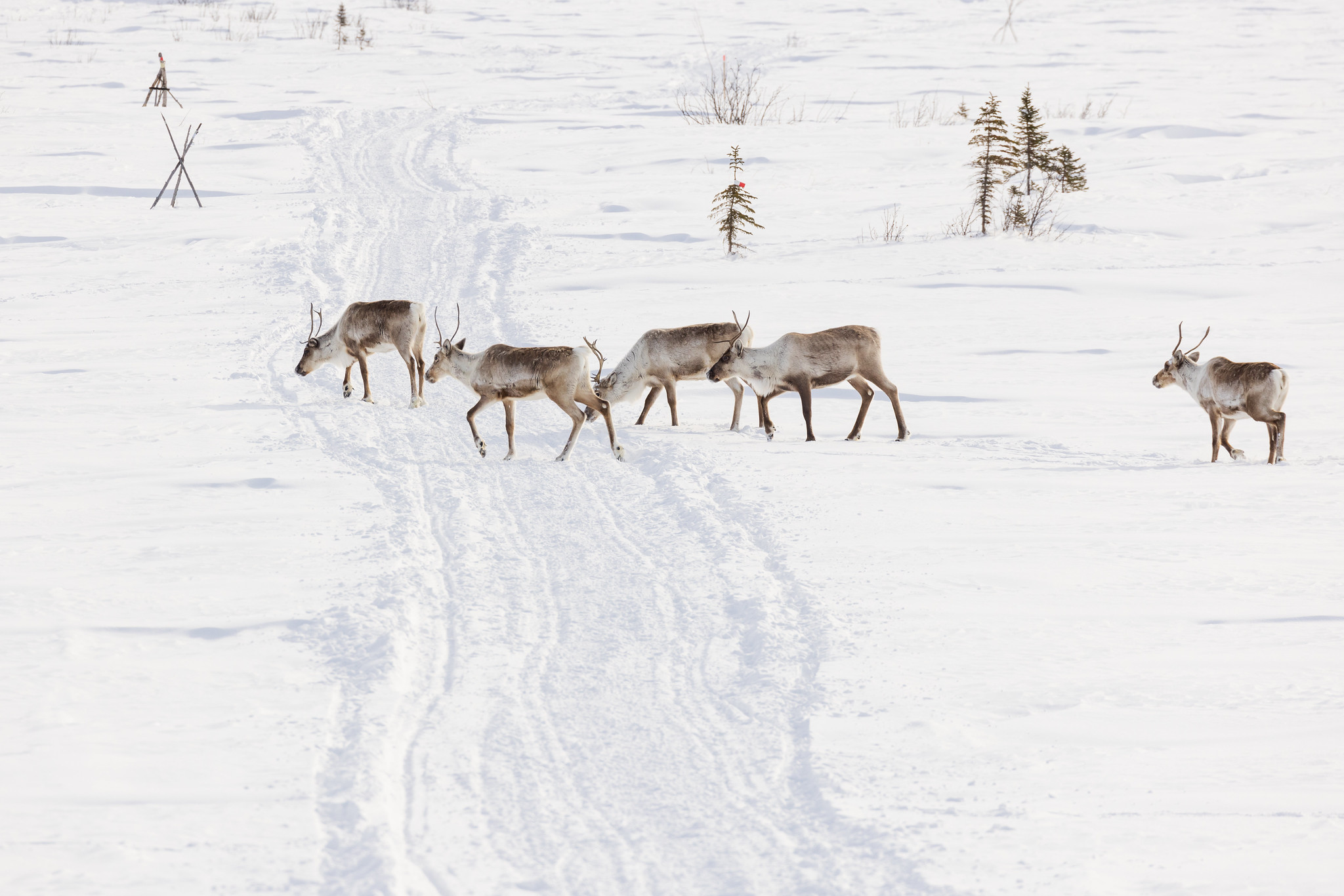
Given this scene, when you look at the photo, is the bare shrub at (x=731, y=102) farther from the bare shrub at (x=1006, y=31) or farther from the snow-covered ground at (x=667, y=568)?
the bare shrub at (x=1006, y=31)

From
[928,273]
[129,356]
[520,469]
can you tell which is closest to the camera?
[520,469]

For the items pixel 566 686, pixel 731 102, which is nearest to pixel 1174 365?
pixel 566 686

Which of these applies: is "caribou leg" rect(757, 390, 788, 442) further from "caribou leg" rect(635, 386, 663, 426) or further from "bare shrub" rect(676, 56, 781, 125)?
"bare shrub" rect(676, 56, 781, 125)

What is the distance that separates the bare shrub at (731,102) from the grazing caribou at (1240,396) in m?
18.6

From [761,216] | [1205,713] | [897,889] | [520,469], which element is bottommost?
[897,889]

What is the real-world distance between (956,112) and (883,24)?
65.2 ft

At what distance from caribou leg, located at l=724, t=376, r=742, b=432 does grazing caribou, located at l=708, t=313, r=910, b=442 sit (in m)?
0.23

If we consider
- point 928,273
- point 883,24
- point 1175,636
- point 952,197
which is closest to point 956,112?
point 952,197

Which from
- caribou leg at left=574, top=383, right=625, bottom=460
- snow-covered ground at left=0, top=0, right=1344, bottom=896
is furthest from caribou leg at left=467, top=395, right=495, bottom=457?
caribou leg at left=574, top=383, right=625, bottom=460

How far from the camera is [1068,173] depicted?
21484 millimetres

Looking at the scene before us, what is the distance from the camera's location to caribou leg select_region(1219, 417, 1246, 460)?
10.5 m

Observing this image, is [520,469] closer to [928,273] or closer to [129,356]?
[129,356]

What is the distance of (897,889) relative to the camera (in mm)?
4684

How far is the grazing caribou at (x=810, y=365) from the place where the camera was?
11219mm
